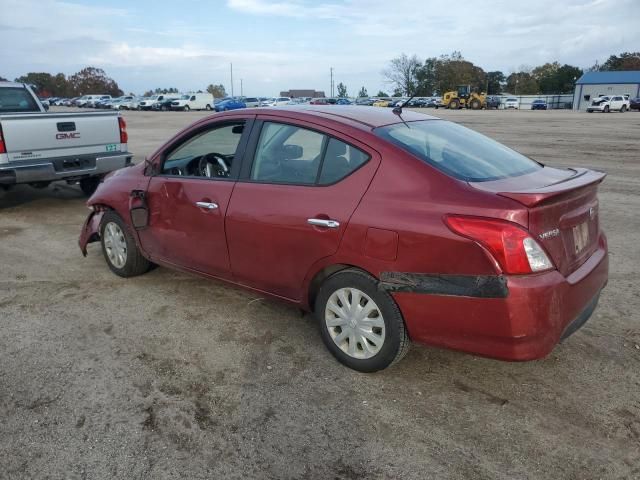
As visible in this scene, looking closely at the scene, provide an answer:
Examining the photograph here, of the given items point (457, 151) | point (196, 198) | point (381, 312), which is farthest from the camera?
point (196, 198)

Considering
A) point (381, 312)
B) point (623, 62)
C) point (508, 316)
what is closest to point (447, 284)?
point (508, 316)

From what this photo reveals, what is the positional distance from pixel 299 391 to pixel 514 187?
1.75m

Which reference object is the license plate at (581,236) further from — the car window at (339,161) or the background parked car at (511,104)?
the background parked car at (511,104)

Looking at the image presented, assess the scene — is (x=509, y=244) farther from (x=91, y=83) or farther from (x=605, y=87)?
(x=91, y=83)

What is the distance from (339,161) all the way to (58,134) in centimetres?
597

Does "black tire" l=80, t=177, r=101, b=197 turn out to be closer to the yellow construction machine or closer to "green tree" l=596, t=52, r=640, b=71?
the yellow construction machine

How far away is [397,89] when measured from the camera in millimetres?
105938

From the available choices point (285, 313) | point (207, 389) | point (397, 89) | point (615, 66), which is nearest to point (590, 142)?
point (285, 313)

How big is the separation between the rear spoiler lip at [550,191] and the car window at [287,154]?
4.20 ft

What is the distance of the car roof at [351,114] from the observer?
3.63 meters

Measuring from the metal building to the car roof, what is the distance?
78.8 metres

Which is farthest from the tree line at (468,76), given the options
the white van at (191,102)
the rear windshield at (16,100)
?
the rear windshield at (16,100)

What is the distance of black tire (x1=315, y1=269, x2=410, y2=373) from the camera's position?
3.14m

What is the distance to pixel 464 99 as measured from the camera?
60.8 metres
